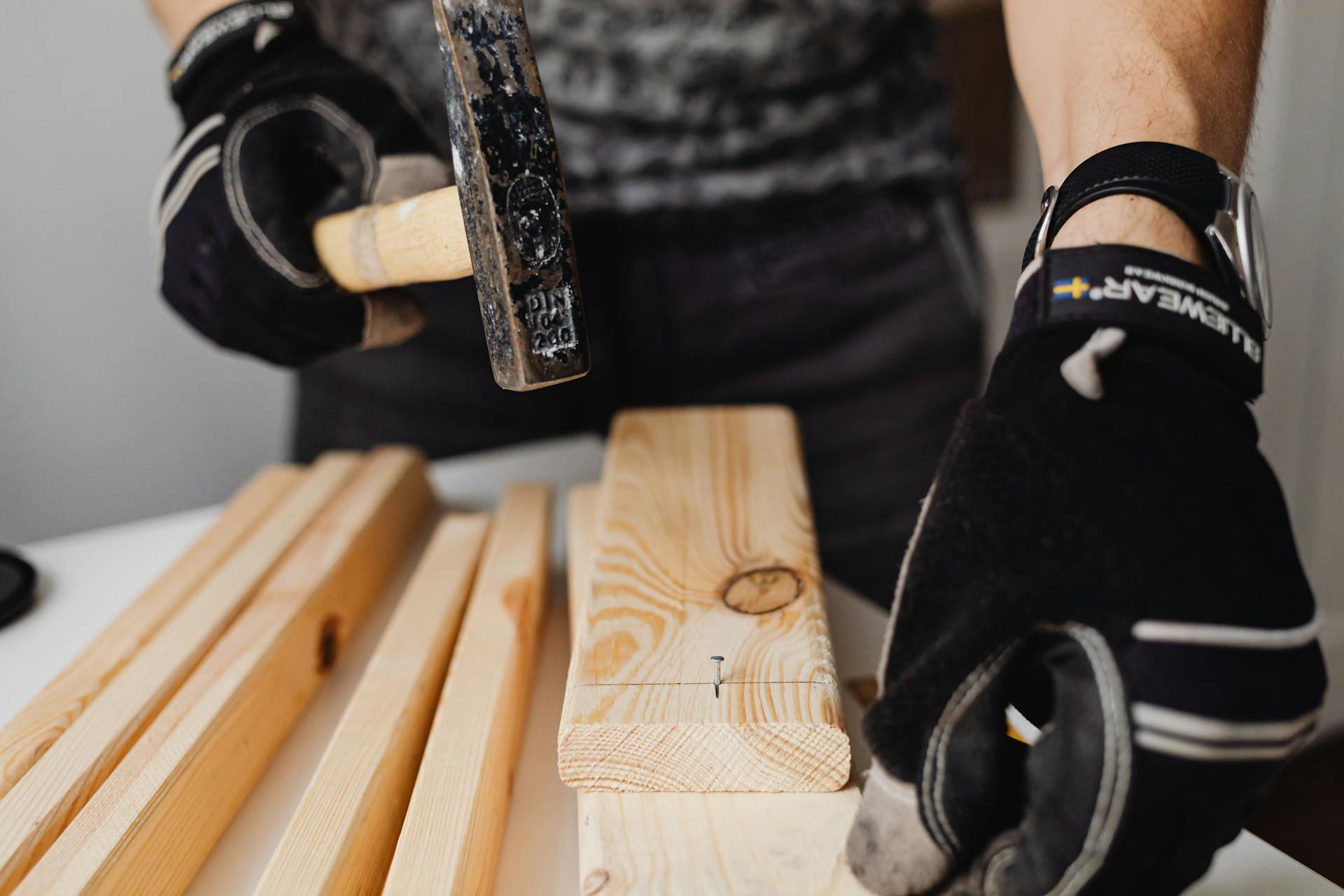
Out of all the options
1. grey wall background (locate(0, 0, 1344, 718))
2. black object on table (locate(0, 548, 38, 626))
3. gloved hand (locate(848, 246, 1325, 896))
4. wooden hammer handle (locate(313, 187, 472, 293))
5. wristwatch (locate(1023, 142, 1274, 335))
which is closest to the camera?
gloved hand (locate(848, 246, 1325, 896))

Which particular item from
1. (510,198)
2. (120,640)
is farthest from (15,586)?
(510,198)

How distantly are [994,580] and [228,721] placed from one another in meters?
0.56

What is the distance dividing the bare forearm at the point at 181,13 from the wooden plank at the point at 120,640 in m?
0.48

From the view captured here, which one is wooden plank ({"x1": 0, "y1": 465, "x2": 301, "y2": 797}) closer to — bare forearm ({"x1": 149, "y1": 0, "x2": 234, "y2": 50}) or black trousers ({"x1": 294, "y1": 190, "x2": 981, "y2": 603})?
black trousers ({"x1": 294, "y1": 190, "x2": 981, "y2": 603})

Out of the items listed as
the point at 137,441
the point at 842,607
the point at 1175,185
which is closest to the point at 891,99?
the point at 842,607

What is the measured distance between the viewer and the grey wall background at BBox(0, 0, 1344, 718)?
1.89 meters

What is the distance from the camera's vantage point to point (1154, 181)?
610mm

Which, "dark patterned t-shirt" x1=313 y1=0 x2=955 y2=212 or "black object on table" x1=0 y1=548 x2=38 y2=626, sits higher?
"dark patterned t-shirt" x1=313 y1=0 x2=955 y2=212

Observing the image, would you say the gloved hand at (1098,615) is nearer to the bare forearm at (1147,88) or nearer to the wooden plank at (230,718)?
the bare forearm at (1147,88)

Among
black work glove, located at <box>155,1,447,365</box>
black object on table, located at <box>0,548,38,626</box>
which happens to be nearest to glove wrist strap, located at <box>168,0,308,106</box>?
black work glove, located at <box>155,1,447,365</box>

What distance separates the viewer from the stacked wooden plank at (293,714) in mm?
648

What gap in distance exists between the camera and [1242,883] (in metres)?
0.67

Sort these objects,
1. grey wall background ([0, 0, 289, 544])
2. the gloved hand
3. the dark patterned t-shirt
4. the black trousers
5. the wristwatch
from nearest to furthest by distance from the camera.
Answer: the gloved hand → the wristwatch → the dark patterned t-shirt → the black trousers → grey wall background ([0, 0, 289, 544])

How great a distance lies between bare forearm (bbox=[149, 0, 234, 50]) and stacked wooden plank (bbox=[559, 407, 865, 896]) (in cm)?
66
